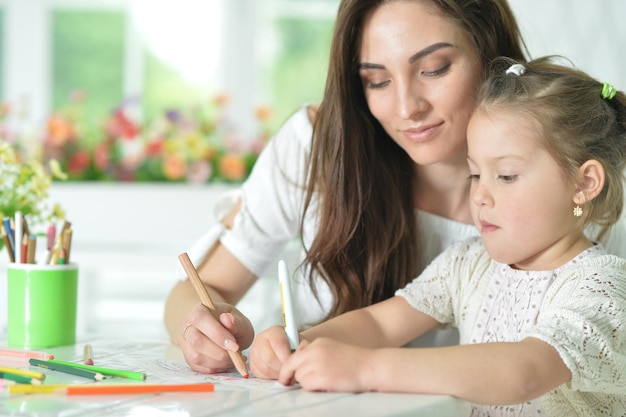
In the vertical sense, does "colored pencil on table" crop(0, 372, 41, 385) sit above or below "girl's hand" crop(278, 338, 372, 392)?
below

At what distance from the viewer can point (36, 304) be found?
1.38 metres

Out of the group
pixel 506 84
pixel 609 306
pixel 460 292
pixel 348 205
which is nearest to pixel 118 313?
pixel 348 205

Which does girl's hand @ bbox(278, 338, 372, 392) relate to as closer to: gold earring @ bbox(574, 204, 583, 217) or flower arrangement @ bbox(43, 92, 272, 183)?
gold earring @ bbox(574, 204, 583, 217)

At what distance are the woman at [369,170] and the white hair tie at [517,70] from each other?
0.43 feet

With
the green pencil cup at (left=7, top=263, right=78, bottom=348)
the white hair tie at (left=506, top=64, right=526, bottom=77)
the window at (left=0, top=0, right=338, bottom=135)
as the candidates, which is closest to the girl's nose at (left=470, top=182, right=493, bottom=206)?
the white hair tie at (left=506, top=64, right=526, bottom=77)

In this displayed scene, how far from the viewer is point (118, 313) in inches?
113

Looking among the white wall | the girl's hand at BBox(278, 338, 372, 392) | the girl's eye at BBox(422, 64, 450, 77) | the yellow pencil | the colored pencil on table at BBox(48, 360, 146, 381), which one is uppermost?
the white wall

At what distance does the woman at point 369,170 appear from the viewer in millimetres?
1528

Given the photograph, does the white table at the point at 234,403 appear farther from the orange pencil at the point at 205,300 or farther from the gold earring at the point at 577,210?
the gold earring at the point at 577,210

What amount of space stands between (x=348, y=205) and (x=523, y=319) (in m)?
0.46

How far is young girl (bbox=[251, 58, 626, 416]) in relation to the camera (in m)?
1.00

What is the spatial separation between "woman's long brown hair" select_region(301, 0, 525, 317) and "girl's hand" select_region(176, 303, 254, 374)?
1.34ft

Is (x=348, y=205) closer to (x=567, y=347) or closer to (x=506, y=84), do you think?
(x=506, y=84)

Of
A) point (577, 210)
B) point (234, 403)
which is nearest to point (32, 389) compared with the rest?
point (234, 403)
